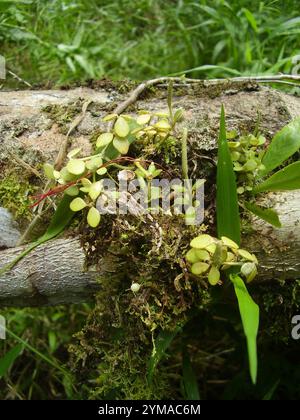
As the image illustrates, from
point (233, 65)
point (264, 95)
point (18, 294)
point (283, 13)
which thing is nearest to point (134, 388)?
point (18, 294)

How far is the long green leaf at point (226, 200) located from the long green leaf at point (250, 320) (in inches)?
3.9

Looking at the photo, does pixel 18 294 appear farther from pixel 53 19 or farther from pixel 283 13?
pixel 283 13

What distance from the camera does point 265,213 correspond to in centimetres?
104

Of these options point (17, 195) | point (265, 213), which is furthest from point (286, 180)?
point (17, 195)

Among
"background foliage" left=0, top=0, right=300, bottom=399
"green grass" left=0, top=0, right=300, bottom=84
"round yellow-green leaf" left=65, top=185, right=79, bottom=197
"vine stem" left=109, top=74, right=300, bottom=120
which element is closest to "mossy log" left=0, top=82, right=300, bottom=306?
"vine stem" left=109, top=74, right=300, bottom=120

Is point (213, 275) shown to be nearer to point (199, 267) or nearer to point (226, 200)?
point (199, 267)

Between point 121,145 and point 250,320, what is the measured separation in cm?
48

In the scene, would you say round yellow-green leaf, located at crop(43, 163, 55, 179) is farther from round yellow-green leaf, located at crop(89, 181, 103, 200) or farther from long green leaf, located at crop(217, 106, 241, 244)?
long green leaf, located at crop(217, 106, 241, 244)

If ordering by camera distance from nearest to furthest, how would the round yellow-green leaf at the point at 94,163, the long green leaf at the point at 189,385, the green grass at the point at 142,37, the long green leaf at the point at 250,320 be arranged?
1. the long green leaf at the point at 250,320
2. the round yellow-green leaf at the point at 94,163
3. the long green leaf at the point at 189,385
4. the green grass at the point at 142,37

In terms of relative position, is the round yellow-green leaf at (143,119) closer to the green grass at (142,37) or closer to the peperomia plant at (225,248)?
the peperomia plant at (225,248)

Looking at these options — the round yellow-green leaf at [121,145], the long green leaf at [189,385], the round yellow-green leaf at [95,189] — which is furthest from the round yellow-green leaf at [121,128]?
the long green leaf at [189,385]

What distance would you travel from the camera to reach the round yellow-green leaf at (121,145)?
1101mm

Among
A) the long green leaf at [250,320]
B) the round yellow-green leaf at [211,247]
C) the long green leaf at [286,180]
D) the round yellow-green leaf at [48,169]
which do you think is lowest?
the long green leaf at [250,320]

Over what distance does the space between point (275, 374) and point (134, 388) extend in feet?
1.87
